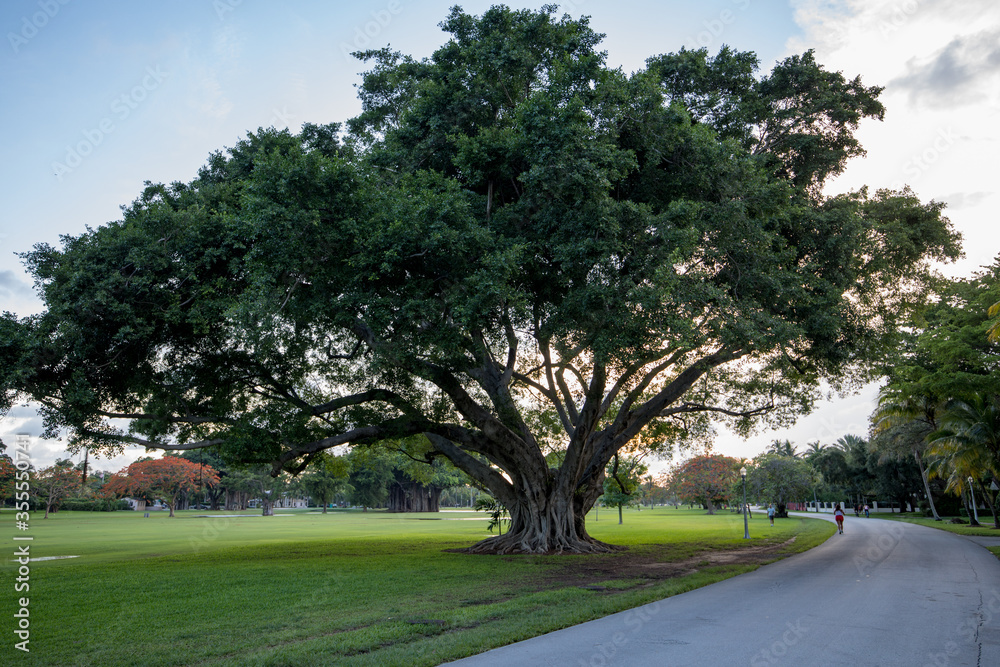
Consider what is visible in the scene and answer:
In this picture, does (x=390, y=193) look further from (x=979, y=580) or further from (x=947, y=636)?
(x=979, y=580)

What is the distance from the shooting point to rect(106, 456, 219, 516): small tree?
2842 inches

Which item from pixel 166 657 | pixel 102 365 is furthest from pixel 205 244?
pixel 166 657

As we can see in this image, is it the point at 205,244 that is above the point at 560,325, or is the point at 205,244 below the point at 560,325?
above

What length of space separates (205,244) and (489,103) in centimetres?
783

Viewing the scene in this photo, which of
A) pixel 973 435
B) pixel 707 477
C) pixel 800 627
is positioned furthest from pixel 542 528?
pixel 707 477

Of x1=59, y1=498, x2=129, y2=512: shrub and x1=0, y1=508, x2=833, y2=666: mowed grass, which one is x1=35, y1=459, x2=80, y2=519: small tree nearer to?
x1=59, y1=498, x2=129, y2=512: shrub

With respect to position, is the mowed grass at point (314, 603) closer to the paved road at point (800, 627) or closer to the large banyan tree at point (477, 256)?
the paved road at point (800, 627)

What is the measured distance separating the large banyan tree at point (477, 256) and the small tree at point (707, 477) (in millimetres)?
50030

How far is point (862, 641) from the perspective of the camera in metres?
7.55

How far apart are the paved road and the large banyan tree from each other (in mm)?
4964

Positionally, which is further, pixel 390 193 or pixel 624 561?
pixel 624 561

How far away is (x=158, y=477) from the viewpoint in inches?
2857

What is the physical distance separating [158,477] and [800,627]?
78.1 m

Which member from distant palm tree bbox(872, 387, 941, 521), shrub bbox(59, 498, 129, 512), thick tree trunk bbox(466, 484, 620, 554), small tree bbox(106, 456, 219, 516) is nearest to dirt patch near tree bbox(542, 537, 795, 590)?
thick tree trunk bbox(466, 484, 620, 554)
